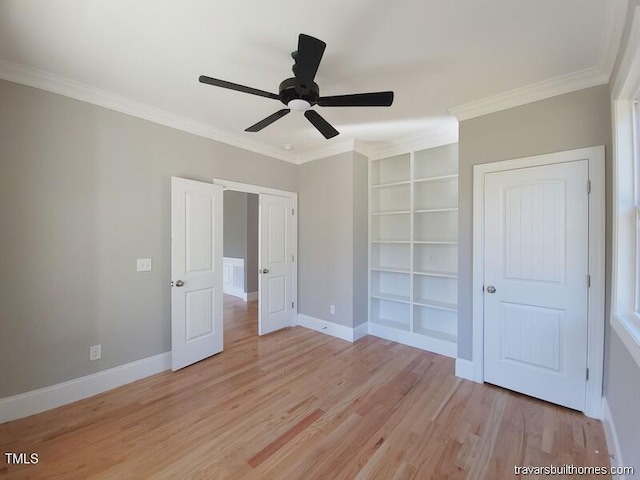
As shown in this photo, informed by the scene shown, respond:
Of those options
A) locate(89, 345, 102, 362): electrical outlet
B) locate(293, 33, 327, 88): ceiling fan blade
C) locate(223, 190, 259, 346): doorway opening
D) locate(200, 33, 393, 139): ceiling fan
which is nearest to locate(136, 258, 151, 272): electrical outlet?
locate(89, 345, 102, 362): electrical outlet

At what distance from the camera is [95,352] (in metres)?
2.41

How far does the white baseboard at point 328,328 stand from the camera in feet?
11.9

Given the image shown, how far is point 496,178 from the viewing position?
2.47m

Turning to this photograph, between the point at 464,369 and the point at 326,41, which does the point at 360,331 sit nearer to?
the point at 464,369

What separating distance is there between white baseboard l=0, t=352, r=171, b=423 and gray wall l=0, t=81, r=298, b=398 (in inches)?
2.4

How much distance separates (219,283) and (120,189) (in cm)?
137

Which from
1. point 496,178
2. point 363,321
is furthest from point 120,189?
point 496,178

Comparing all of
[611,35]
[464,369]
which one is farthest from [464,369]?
[611,35]

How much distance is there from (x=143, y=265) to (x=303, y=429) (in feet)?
6.86

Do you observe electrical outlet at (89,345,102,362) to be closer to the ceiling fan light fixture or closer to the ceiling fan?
the ceiling fan

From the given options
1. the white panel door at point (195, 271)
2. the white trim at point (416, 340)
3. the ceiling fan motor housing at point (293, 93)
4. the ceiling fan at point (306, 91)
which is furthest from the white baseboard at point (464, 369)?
the ceiling fan motor housing at point (293, 93)

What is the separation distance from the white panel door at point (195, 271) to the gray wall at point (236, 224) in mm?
2699

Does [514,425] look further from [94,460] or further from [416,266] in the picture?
[94,460]

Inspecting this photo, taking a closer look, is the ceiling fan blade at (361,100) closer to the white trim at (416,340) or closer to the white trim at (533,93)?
the white trim at (533,93)
